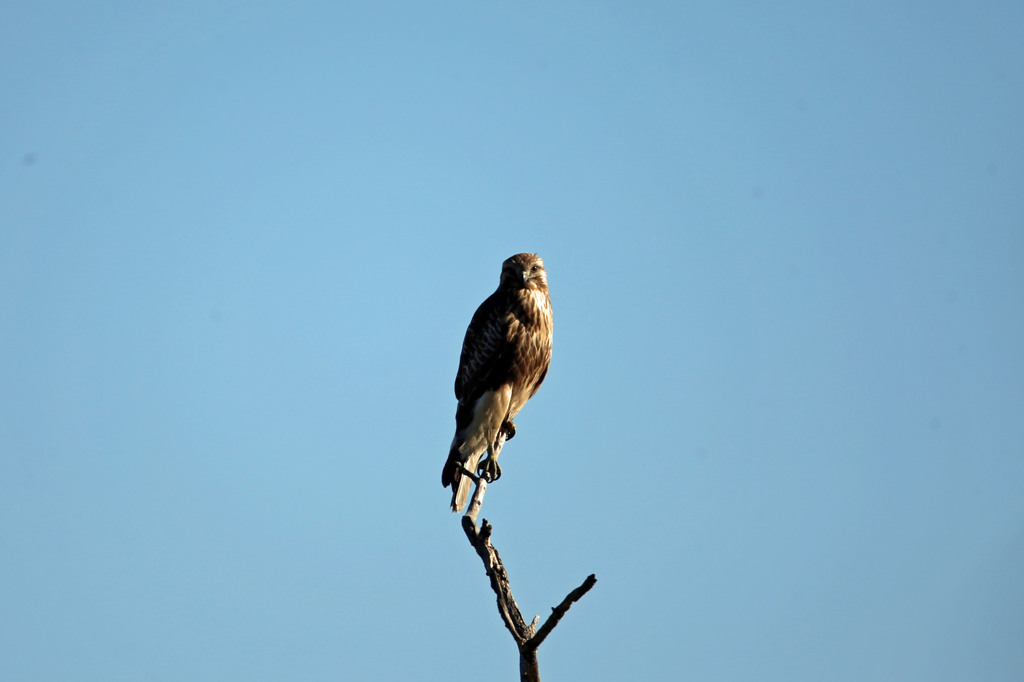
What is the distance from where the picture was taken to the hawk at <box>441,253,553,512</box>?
328 inches

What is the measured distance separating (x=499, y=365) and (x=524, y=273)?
2.65ft

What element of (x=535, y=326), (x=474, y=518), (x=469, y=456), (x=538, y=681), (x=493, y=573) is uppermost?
(x=535, y=326)

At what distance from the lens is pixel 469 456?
8320mm

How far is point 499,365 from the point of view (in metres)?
8.34

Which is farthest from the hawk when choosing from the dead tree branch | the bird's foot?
the dead tree branch

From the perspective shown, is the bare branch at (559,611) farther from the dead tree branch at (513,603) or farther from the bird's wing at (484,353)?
the bird's wing at (484,353)

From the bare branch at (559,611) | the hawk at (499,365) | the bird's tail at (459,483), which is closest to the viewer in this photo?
the bare branch at (559,611)

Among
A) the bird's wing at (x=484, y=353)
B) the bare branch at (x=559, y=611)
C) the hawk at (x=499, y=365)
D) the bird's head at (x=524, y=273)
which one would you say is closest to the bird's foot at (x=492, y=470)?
the hawk at (x=499, y=365)

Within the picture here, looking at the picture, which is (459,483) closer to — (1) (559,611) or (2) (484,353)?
(2) (484,353)

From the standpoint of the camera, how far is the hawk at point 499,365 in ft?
27.3

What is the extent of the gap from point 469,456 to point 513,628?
2.77m

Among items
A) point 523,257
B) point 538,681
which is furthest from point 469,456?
point 538,681

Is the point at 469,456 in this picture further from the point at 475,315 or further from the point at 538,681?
the point at 538,681

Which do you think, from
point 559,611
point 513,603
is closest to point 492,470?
point 513,603
